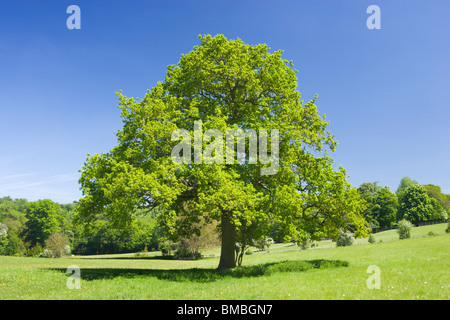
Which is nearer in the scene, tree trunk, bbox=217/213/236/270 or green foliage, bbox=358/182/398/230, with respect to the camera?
tree trunk, bbox=217/213/236/270

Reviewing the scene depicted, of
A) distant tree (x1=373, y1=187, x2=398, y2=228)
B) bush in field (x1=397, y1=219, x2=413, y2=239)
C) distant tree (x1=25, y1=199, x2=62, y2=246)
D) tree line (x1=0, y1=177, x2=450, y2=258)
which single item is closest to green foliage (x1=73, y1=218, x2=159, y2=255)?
tree line (x1=0, y1=177, x2=450, y2=258)

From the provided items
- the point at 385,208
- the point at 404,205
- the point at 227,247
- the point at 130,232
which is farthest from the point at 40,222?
the point at 404,205

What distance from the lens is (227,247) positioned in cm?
2536

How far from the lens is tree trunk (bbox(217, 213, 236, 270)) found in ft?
81.8

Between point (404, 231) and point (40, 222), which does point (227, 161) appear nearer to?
point (404, 231)

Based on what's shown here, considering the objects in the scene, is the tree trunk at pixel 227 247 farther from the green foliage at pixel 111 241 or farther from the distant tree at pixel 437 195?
the distant tree at pixel 437 195

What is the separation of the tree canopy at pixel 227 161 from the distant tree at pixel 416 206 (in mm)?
83033

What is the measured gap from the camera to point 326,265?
24.5 meters

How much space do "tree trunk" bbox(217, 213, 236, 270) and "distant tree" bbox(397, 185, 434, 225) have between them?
8602 cm

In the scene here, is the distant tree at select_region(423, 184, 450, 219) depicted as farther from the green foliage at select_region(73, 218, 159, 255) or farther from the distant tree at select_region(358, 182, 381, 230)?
the green foliage at select_region(73, 218, 159, 255)

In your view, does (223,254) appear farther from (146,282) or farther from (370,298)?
(370,298)

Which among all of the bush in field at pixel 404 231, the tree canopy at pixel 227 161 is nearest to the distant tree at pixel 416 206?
the bush in field at pixel 404 231

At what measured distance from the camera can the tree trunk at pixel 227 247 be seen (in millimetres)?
24922
